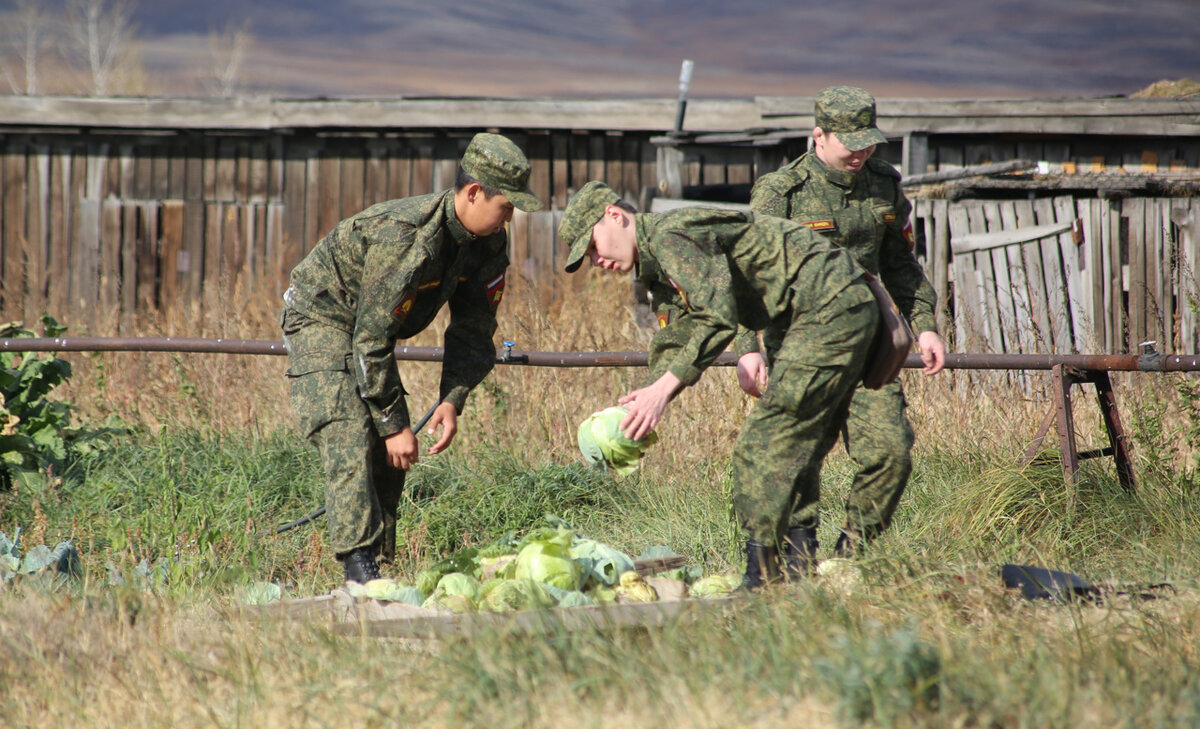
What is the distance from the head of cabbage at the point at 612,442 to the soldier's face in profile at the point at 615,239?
1.72 feet

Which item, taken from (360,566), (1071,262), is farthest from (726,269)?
(1071,262)

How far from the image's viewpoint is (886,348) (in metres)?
3.48

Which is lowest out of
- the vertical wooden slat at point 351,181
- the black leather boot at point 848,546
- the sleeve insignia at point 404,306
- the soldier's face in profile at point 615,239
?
the black leather boot at point 848,546

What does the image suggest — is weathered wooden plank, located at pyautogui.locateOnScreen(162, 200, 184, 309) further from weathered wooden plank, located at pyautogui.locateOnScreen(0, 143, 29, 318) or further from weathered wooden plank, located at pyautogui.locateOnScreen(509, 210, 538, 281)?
weathered wooden plank, located at pyautogui.locateOnScreen(509, 210, 538, 281)

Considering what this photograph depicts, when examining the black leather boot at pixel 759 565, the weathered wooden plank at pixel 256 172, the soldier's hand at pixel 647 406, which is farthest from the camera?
the weathered wooden plank at pixel 256 172

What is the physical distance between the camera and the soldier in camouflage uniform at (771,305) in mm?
3303

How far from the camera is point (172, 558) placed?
4422mm

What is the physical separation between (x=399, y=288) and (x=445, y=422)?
0.65m

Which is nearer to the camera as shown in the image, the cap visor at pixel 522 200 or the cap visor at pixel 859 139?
the cap visor at pixel 522 200

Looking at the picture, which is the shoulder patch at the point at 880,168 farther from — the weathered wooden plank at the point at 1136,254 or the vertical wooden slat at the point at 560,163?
the vertical wooden slat at the point at 560,163

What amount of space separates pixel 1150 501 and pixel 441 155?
8.83 meters

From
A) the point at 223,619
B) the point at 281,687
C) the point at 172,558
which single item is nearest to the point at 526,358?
the point at 172,558

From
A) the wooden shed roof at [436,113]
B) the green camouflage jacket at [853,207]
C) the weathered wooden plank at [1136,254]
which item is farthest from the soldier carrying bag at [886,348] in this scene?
the wooden shed roof at [436,113]

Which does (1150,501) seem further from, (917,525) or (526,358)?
(526,358)
